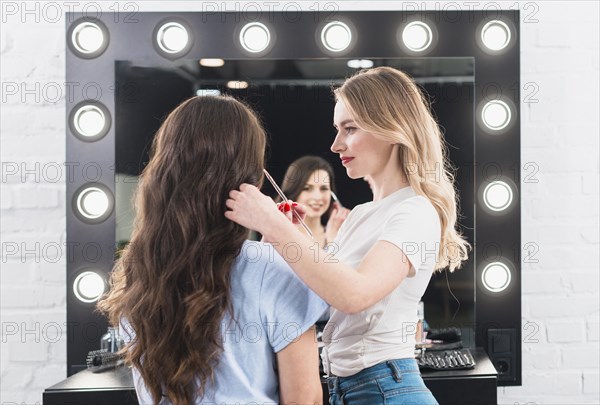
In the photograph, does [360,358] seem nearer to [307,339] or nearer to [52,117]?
[307,339]

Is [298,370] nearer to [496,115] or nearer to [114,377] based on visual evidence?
[114,377]

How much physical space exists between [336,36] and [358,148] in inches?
24.1

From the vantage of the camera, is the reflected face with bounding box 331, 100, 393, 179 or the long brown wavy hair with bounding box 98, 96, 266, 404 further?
the reflected face with bounding box 331, 100, 393, 179

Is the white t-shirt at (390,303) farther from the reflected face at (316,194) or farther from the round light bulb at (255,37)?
the round light bulb at (255,37)

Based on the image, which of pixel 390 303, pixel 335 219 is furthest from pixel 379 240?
pixel 335 219

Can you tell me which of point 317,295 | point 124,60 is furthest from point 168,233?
point 124,60

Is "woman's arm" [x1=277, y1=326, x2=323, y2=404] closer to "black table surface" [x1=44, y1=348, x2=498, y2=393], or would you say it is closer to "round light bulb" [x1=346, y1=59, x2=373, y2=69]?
"black table surface" [x1=44, y1=348, x2=498, y2=393]

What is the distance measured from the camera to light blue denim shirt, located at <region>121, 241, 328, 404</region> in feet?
3.06

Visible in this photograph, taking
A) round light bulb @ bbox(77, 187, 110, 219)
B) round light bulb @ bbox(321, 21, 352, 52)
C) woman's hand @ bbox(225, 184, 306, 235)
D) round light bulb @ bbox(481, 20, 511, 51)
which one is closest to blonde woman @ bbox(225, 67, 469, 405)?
woman's hand @ bbox(225, 184, 306, 235)

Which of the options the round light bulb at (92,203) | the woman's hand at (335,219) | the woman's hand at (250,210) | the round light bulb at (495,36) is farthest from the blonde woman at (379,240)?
the round light bulb at (92,203)

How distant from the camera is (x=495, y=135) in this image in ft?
5.88

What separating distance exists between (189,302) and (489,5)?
4.47 ft

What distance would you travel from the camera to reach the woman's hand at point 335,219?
1.75 metres

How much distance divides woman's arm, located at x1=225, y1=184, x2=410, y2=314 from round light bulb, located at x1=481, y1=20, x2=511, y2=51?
37.6 inches
